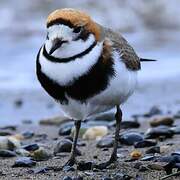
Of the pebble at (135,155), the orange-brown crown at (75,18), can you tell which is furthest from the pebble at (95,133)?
the orange-brown crown at (75,18)

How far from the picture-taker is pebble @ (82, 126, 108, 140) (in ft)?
20.2

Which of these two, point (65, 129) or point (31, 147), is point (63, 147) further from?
point (65, 129)

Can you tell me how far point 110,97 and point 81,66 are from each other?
1.09ft

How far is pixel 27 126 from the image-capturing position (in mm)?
7250

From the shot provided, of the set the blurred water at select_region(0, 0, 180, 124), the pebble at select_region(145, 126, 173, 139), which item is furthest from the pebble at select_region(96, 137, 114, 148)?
the blurred water at select_region(0, 0, 180, 124)

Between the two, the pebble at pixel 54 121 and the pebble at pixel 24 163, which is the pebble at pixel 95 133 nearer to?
the pebble at pixel 54 121

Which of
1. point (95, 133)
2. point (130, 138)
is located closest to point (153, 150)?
point (130, 138)

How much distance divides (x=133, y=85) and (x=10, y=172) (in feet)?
3.07

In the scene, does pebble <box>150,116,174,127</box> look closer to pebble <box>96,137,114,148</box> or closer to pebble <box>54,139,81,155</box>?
pebble <box>96,137,114,148</box>

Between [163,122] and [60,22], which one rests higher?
[60,22]

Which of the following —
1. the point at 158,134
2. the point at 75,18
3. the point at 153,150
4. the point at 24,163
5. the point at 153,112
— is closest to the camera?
the point at 75,18

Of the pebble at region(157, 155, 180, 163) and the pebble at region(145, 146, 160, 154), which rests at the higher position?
the pebble at region(145, 146, 160, 154)

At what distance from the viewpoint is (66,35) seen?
409 cm

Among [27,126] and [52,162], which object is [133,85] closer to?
[52,162]
